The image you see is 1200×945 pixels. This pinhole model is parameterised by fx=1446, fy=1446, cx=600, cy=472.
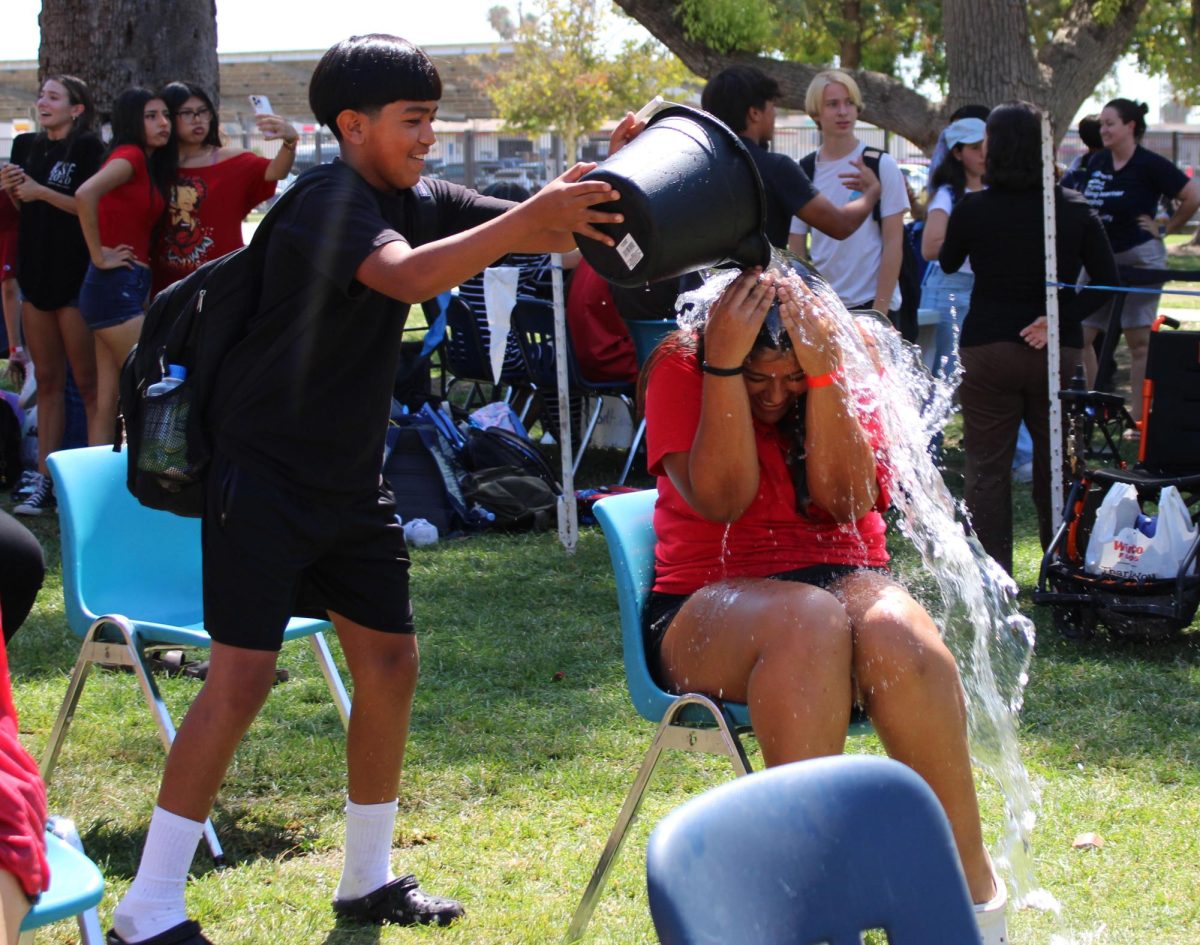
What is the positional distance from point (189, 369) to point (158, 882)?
98cm

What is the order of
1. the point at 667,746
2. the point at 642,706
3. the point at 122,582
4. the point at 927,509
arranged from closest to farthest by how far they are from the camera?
the point at 667,746 < the point at 642,706 < the point at 927,509 < the point at 122,582

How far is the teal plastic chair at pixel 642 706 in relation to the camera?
2.72 meters

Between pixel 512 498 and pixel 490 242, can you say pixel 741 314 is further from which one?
pixel 512 498

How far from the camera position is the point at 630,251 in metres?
2.29

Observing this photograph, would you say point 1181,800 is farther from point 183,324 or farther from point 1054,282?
point 183,324

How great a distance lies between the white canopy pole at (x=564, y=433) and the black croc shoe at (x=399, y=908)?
10.5ft

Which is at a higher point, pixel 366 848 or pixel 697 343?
pixel 697 343

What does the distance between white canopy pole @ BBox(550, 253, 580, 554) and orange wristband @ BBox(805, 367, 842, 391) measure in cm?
324

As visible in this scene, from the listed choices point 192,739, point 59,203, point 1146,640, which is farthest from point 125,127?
point 1146,640

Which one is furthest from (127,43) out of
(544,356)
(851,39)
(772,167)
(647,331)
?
(851,39)

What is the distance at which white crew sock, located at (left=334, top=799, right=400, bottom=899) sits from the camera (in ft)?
9.86

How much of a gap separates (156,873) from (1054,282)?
376 centimetres

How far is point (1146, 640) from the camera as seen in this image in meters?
4.80

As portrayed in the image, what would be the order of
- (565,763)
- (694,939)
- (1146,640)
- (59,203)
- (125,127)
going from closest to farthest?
(694,939) → (565,763) → (1146,640) → (125,127) → (59,203)
